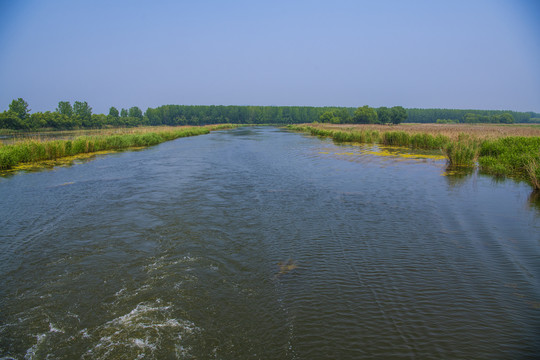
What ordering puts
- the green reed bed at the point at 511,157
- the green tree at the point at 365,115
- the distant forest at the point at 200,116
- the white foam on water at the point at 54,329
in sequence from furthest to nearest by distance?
the green tree at the point at 365,115
the distant forest at the point at 200,116
the green reed bed at the point at 511,157
the white foam on water at the point at 54,329

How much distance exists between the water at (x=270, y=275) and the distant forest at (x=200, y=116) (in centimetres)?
7542

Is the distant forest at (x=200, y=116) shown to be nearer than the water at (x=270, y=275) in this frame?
No

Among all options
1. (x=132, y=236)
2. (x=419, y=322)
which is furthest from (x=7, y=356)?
(x=419, y=322)

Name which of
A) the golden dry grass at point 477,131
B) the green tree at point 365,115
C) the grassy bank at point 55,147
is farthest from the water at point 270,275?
the green tree at point 365,115

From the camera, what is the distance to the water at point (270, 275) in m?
4.68

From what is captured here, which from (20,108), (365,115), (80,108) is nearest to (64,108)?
(80,108)

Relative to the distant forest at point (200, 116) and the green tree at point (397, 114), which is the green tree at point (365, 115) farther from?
the green tree at point (397, 114)

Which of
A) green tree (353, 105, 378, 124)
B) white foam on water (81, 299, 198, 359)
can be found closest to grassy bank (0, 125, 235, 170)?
white foam on water (81, 299, 198, 359)

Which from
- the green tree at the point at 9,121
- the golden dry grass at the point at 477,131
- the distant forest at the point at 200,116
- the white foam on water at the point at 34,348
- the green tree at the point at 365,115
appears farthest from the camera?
the green tree at the point at 365,115

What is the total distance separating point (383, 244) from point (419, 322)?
3.18 meters

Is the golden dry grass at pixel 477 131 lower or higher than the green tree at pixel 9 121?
lower

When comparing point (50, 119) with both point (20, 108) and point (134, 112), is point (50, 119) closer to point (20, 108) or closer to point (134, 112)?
point (20, 108)

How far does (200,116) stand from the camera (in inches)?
7003

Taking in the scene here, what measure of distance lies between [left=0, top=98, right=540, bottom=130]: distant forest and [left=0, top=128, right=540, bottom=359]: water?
75424 millimetres
